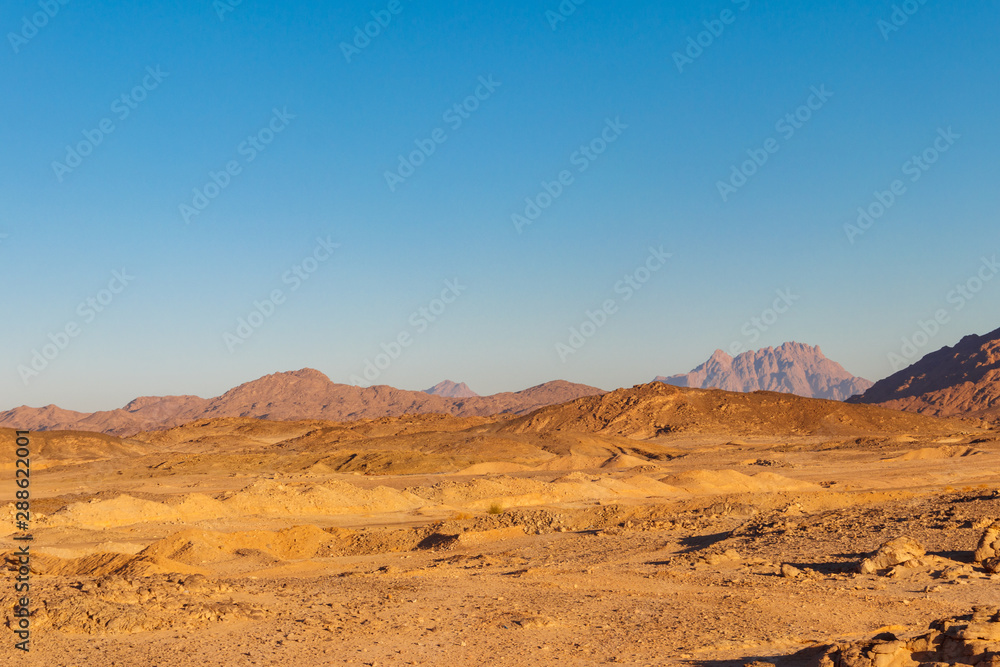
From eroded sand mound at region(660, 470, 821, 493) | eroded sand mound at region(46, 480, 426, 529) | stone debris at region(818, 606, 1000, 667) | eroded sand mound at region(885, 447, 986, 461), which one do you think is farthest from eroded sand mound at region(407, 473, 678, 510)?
eroded sand mound at region(885, 447, 986, 461)

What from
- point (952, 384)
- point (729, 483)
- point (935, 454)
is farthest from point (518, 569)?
point (952, 384)

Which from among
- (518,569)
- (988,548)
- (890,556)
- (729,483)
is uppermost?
(518,569)

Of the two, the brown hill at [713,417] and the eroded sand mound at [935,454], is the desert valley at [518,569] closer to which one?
the eroded sand mound at [935,454]

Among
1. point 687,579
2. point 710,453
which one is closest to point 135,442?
point 710,453

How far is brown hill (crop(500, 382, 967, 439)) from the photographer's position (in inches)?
3430

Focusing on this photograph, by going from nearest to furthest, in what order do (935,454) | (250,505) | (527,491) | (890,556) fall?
(890,556)
(250,505)
(527,491)
(935,454)

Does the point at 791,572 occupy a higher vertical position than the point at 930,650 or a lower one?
lower

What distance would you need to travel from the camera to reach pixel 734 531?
23484mm

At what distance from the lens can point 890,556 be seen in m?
17.5

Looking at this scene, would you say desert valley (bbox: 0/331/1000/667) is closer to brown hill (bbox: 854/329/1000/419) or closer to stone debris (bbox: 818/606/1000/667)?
stone debris (bbox: 818/606/1000/667)

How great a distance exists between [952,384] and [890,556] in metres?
141

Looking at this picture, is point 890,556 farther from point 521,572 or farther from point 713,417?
point 713,417

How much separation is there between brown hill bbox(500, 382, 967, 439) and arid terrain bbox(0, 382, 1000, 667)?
37.8 m

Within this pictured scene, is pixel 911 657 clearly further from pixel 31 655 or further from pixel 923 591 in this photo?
pixel 31 655
